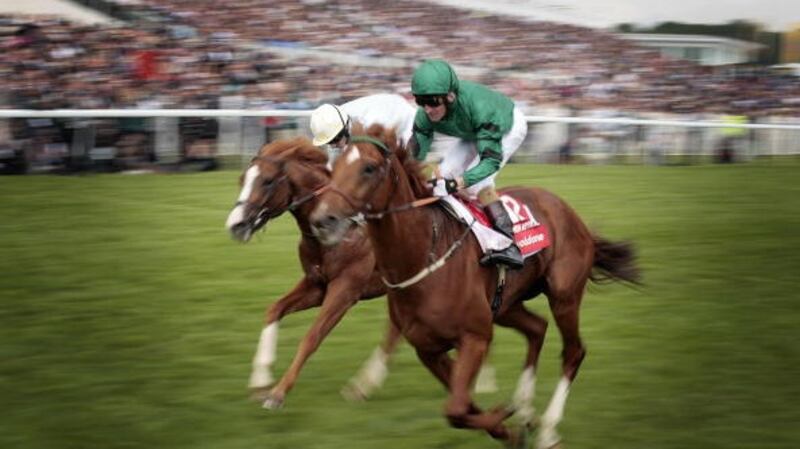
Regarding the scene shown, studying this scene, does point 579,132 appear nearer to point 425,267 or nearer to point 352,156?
point 425,267

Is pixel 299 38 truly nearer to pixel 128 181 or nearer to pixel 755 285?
pixel 128 181

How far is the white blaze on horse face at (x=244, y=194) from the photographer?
518cm

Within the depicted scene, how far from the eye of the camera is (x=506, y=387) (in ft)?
17.8

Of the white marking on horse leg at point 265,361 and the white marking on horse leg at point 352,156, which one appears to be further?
the white marking on horse leg at point 265,361

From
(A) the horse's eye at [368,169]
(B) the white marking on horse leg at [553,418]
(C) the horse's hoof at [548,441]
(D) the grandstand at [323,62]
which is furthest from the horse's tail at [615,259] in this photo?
(D) the grandstand at [323,62]

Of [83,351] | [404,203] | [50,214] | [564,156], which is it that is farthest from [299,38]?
[404,203]

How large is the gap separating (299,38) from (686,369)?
13.4 metres

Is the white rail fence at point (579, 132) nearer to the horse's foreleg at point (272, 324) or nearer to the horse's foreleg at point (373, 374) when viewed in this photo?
the horse's foreleg at point (272, 324)

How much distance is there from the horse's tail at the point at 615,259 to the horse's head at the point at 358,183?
1701 millimetres

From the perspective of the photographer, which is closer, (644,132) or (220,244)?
(220,244)

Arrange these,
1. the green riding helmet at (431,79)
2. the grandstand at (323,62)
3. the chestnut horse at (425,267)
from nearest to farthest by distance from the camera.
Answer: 1. the chestnut horse at (425,267)
2. the green riding helmet at (431,79)
3. the grandstand at (323,62)

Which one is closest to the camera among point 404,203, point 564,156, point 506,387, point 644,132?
point 404,203

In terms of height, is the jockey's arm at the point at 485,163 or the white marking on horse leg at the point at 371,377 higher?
the jockey's arm at the point at 485,163

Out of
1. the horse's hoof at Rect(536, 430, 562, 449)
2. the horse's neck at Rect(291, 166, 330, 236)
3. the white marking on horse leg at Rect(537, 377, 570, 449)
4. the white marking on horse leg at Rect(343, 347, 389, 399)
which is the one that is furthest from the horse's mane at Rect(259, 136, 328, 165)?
the horse's hoof at Rect(536, 430, 562, 449)
